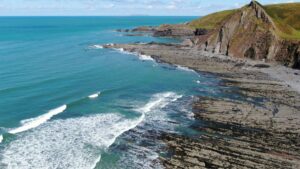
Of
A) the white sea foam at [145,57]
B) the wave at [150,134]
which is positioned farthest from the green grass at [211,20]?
the wave at [150,134]

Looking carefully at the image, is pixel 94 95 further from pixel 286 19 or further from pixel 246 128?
pixel 286 19

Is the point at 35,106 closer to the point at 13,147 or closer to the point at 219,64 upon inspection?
the point at 13,147

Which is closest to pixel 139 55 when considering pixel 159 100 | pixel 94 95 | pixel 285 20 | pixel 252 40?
pixel 252 40

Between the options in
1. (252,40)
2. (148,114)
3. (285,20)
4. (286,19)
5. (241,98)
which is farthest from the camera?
(286,19)

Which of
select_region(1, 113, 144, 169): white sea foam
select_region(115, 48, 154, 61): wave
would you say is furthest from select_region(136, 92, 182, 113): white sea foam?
select_region(115, 48, 154, 61): wave

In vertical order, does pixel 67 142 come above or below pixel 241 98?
below

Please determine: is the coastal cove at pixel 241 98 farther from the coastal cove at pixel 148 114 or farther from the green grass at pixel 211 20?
the green grass at pixel 211 20

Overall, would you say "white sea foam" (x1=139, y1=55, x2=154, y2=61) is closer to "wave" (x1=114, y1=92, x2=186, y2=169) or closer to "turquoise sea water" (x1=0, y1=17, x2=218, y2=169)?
"turquoise sea water" (x1=0, y1=17, x2=218, y2=169)

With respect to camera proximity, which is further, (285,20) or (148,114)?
(285,20)

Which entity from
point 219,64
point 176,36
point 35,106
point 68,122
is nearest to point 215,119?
point 68,122
